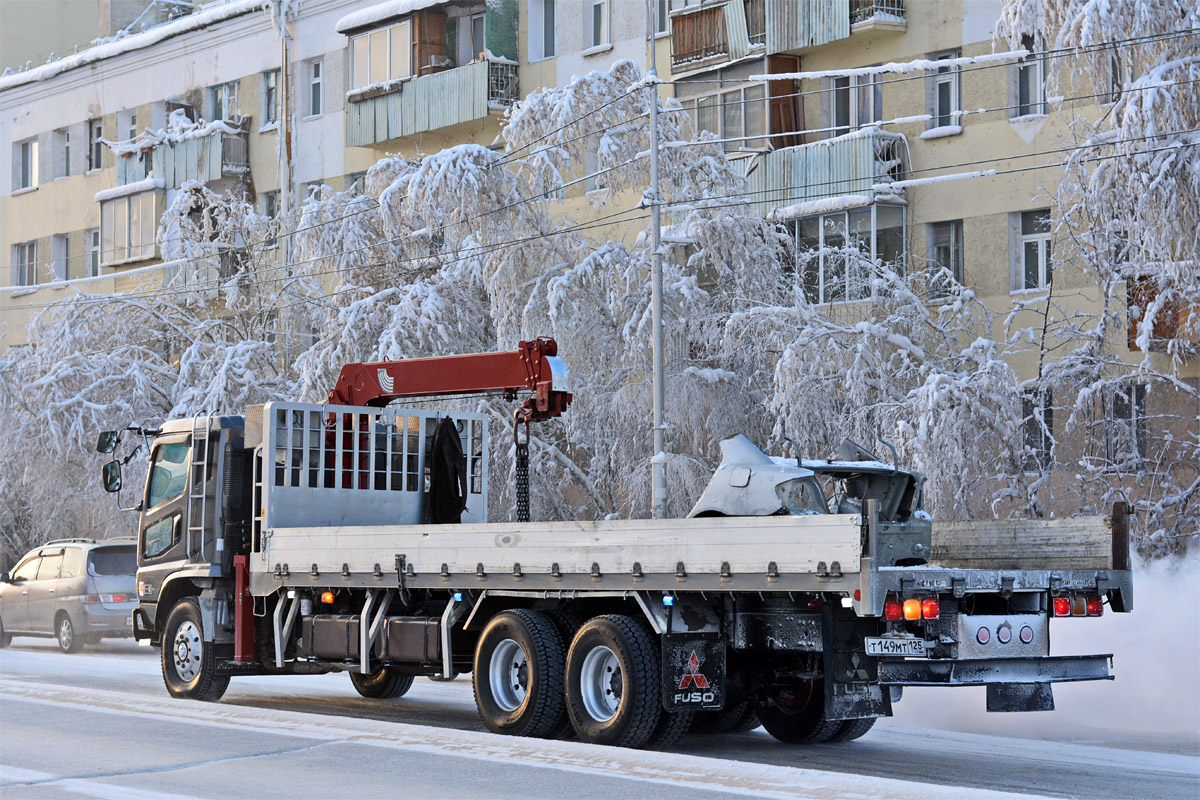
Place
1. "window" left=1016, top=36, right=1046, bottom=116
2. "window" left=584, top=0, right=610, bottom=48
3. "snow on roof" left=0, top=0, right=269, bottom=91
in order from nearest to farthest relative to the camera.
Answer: "window" left=1016, top=36, right=1046, bottom=116, "window" left=584, top=0, right=610, bottom=48, "snow on roof" left=0, top=0, right=269, bottom=91

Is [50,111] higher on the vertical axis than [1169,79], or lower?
higher

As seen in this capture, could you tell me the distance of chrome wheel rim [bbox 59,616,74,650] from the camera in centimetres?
2391

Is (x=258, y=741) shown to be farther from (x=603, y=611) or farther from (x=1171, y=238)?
(x=1171, y=238)

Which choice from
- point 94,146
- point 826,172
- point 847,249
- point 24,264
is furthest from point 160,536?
point 24,264

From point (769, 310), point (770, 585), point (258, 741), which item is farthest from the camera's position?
point (769, 310)

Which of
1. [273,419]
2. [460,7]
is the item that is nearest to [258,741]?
[273,419]

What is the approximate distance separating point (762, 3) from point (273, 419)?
61.2 feet

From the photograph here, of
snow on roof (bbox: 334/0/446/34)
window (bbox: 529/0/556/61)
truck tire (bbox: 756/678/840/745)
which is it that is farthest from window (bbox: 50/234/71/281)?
truck tire (bbox: 756/678/840/745)

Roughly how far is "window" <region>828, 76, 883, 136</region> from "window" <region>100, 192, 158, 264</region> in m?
20.6

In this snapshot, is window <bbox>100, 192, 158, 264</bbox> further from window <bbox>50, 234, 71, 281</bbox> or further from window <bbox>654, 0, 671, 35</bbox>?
window <bbox>654, 0, 671, 35</bbox>

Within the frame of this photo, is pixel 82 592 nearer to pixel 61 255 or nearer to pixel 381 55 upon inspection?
pixel 381 55

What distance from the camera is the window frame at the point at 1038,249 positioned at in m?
28.6

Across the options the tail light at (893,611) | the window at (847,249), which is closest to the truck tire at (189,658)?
the tail light at (893,611)

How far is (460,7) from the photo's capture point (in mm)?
38250
